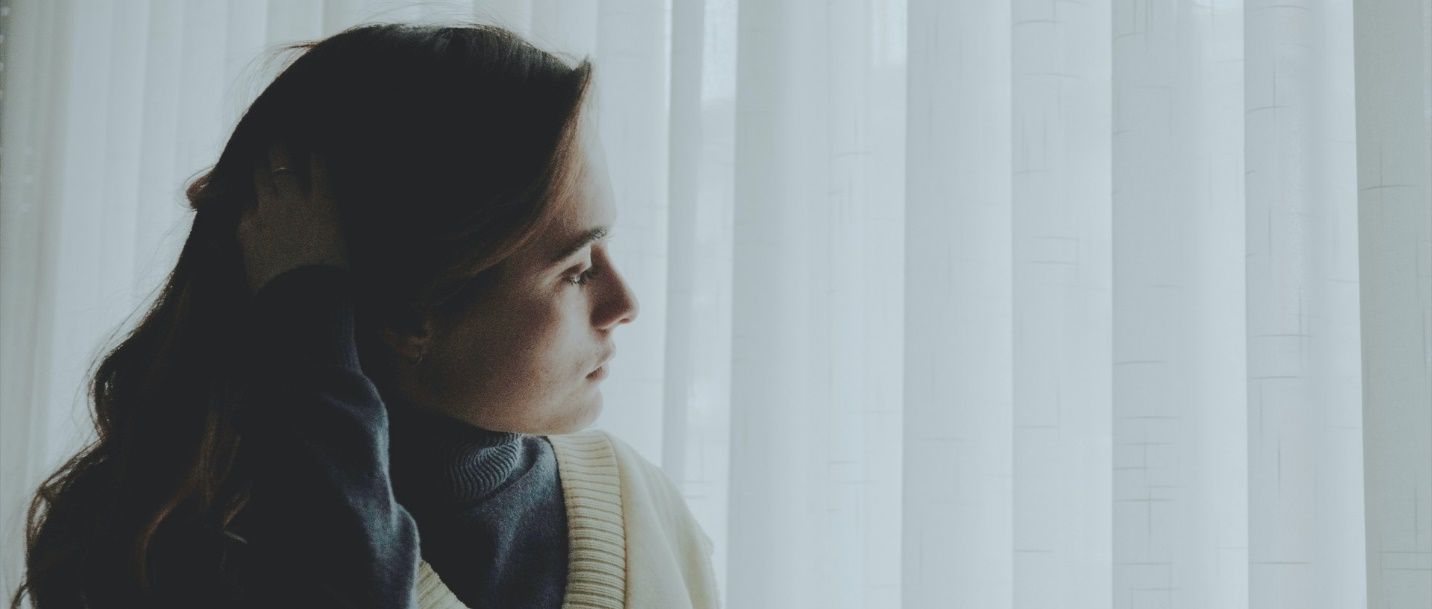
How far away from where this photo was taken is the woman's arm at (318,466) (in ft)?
2.39

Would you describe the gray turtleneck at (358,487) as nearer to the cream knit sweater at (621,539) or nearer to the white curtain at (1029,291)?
the cream knit sweater at (621,539)

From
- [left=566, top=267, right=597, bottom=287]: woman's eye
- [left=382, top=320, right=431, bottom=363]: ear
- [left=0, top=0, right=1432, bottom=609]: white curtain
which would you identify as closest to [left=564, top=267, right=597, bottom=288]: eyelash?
[left=566, top=267, right=597, bottom=287]: woman's eye

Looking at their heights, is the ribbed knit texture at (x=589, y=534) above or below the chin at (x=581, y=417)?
below

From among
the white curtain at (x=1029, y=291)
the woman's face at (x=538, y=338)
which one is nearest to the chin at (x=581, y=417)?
the woman's face at (x=538, y=338)

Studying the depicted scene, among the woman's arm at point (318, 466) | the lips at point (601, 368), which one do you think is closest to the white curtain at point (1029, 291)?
the lips at point (601, 368)

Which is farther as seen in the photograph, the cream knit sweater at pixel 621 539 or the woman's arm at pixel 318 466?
the cream knit sweater at pixel 621 539

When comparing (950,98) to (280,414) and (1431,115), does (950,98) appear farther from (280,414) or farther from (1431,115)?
(280,414)

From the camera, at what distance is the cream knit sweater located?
84cm

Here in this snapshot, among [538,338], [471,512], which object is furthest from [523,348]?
[471,512]

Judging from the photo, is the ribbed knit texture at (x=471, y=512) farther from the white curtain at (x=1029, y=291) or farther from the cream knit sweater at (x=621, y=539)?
the white curtain at (x=1029, y=291)

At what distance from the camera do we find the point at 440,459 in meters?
0.84

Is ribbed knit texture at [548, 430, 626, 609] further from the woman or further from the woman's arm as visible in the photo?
the woman's arm

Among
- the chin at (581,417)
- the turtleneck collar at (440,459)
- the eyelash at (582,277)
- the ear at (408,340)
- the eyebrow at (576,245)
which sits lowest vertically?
the turtleneck collar at (440,459)

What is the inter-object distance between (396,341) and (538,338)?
0.35 ft
